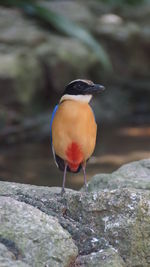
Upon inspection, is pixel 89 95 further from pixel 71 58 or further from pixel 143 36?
pixel 143 36

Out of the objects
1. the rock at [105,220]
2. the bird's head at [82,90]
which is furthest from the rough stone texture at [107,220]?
the bird's head at [82,90]

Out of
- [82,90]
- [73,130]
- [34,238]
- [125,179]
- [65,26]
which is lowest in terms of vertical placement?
[34,238]

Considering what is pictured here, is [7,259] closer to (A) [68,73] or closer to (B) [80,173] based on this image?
(B) [80,173]

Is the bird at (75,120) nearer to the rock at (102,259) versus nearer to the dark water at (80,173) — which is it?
the rock at (102,259)

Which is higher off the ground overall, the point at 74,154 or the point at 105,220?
the point at 74,154

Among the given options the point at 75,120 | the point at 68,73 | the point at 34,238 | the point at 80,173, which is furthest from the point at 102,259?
the point at 68,73

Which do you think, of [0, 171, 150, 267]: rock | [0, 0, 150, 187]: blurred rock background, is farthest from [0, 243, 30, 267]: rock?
[0, 0, 150, 187]: blurred rock background

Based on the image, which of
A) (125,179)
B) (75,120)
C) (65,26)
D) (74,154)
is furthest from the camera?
(65,26)

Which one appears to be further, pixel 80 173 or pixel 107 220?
pixel 80 173
